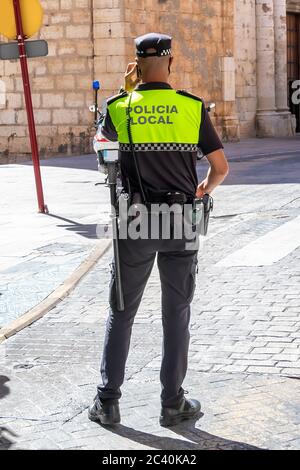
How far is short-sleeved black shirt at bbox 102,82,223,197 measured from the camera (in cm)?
517

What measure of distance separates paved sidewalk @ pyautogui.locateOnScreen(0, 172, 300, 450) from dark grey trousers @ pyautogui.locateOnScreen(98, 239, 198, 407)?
0.21 metres

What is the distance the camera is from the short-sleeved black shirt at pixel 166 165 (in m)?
5.17

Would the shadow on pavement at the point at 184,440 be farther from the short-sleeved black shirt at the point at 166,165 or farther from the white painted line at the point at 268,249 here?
the white painted line at the point at 268,249

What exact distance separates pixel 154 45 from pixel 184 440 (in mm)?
1895

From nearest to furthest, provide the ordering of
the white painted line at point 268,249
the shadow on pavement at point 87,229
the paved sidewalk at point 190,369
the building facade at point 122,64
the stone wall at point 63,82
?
the paved sidewalk at point 190,369 → the white painted line at point 268,249 → the shadow on pavement at point 87,229 → the building facade at point 122,64 → the stone wall at point 63,82

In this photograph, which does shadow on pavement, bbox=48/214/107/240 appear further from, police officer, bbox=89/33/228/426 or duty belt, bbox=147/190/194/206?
duty belt, bbox=147/190/194/206

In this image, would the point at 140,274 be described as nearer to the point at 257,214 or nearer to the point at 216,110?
the point at 257,214

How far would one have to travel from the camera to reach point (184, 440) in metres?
5.04

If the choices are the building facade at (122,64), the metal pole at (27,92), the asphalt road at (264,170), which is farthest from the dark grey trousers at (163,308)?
the building facade at (122,64)

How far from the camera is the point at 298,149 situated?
2369 cm

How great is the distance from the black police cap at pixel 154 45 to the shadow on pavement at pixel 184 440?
1823mm

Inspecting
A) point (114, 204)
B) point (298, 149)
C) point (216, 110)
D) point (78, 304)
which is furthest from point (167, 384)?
point (216, 110)

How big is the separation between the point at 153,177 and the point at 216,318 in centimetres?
258

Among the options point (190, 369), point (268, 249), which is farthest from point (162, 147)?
point (268, 249)
